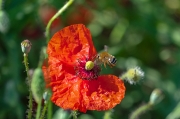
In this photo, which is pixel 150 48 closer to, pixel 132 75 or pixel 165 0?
pixel 165 0

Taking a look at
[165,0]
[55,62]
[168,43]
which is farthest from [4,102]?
[165,0]

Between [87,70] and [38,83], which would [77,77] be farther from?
[38,83]

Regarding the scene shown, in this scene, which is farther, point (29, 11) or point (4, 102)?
point (29, 11)

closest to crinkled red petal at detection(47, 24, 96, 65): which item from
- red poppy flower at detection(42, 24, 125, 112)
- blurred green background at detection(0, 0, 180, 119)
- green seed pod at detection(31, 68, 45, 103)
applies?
red poppy flower at detection(42, 24, 125, 112)

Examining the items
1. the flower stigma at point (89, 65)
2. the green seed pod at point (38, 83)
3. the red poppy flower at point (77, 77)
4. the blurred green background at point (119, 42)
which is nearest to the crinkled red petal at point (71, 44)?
the red poppy flower at point (77, 77)

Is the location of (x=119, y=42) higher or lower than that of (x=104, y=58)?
lower

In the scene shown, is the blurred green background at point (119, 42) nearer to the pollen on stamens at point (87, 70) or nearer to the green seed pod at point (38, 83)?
the pollen on stamens at point (87, 70)

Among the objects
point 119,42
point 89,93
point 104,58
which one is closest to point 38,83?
point 89,93
